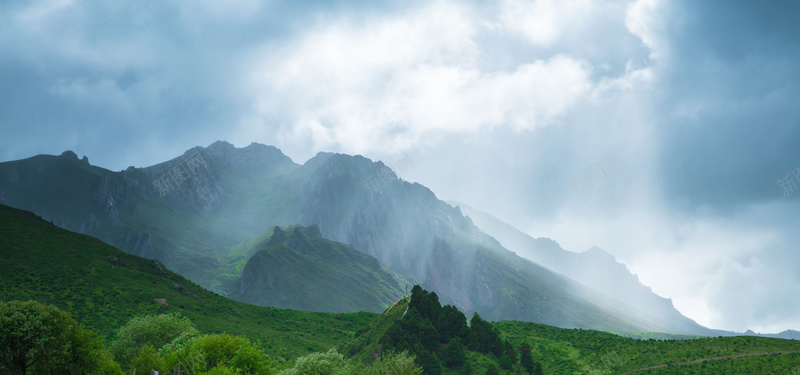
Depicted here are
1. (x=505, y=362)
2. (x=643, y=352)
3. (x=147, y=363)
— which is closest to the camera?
(x=147, y=363)

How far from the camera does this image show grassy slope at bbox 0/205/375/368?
100 metres

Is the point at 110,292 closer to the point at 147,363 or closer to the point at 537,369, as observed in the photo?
the point at 147,363

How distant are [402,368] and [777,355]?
70.3 m

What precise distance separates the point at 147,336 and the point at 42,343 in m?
35.1

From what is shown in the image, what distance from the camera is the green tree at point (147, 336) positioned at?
7512 cm

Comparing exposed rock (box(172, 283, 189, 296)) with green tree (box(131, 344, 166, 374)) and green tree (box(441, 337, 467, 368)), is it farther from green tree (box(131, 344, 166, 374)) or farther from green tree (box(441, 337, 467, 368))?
green tree (box(441, 337, 467, 368))

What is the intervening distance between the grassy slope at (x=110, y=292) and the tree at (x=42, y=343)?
4748 centimetres

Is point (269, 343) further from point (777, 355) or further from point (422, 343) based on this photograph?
point (777, 355)

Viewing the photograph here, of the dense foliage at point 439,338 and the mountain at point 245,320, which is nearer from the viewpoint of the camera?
the dense foliage at point 439,338

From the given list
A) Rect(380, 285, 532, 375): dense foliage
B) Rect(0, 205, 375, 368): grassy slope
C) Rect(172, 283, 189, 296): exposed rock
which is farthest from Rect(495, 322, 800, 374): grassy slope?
Rect(172, 283, 189, 296): exposed rock

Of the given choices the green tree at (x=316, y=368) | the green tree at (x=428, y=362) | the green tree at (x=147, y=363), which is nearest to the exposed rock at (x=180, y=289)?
the green tree at (x=147, y=363)

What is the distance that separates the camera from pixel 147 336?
8188 centimetres

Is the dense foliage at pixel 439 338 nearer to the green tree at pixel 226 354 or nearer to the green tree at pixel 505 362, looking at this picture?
the green tree at pixel 505 362

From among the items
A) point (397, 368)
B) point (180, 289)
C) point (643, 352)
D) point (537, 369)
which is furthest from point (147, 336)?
point (643, 352)
